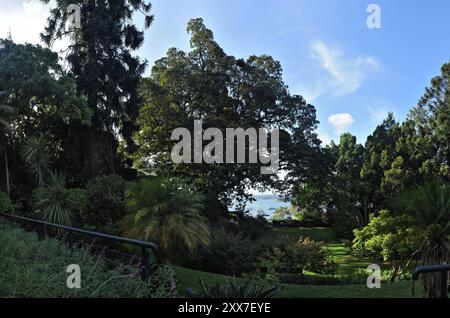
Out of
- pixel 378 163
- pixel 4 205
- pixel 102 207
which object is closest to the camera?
pixel 4 205

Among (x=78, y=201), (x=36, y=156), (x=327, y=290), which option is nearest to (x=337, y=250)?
(x=327, y=290)

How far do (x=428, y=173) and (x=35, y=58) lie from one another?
90.0ft

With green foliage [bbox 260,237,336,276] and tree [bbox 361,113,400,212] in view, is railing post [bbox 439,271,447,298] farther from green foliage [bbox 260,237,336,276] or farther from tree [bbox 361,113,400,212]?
tree [bbox 361,113,400,212]

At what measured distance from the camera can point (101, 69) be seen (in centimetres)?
1892

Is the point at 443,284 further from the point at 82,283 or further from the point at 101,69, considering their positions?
the point at 101,69

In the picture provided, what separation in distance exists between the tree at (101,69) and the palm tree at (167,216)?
1090 cm

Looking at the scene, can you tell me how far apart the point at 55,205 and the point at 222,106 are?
42.7 ft

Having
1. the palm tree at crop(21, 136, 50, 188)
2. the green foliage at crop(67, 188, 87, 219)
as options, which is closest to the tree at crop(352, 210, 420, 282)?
the green foliage at crop(67, 188, 87, 219)

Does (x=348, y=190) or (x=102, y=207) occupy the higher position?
(x=348, y=190)

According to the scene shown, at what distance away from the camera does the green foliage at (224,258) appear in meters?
12.0

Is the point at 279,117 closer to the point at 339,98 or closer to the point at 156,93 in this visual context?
the point at 339,98

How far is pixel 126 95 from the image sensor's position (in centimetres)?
1983

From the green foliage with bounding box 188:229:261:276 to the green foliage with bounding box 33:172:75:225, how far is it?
15.0 ft
